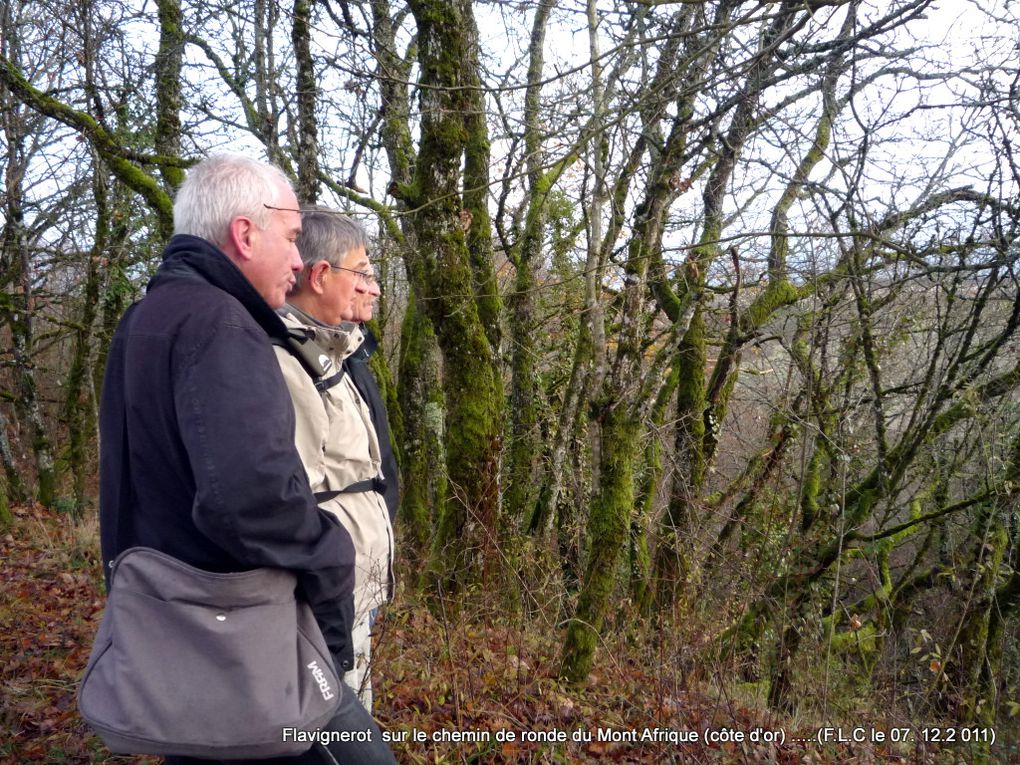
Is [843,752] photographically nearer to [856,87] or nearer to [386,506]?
[386,506]

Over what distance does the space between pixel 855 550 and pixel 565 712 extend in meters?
3.27

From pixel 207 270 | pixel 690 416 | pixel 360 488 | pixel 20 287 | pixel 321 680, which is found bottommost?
pixel 321 680

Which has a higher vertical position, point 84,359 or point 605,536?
point 84,359

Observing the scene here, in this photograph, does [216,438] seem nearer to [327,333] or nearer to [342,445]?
[342,445]

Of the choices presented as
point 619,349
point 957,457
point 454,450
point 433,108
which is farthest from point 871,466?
point 433,108

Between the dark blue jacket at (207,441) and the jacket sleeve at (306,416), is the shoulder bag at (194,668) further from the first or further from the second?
the jacket sleeve at (306,416)

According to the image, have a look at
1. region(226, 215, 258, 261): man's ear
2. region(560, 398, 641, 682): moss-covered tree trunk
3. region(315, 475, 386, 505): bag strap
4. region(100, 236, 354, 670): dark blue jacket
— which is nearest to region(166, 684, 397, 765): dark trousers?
region(100, 236, 354, 670): dark blue jacket

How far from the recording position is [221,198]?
1896 mm

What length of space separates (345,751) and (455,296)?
132 inches

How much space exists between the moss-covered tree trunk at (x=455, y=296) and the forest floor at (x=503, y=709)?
21.4 inches

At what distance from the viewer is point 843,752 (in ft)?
12.1

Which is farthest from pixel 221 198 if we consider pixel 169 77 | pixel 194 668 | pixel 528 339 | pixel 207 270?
pixel 528 339

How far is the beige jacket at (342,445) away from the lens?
75.8 inches

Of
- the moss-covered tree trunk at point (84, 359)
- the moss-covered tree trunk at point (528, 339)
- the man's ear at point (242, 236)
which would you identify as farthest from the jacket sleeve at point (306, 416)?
the moss-covered tree trunk at point (84, 359)
